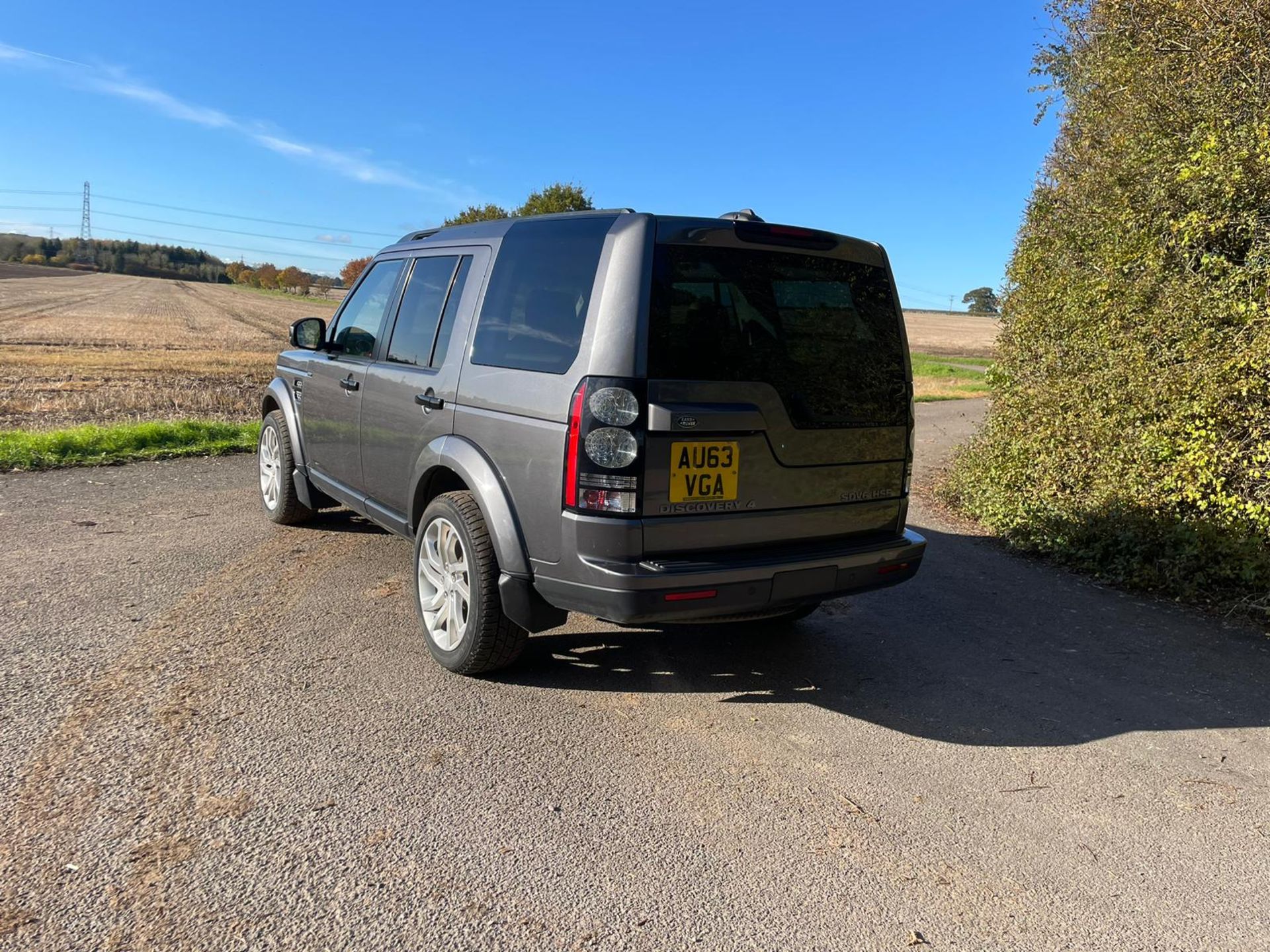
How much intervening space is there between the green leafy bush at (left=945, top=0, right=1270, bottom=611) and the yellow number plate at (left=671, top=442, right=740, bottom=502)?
372cm

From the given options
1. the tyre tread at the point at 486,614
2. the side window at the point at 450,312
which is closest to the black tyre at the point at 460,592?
the tyre tread at the point at 486,614

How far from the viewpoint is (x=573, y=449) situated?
3176 mm

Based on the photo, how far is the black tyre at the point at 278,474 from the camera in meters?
6.00

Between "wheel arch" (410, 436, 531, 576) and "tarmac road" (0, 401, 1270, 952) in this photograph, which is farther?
"wheel arch" (410, 436, 531, 576)

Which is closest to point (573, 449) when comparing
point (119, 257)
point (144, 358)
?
point (144, 358)

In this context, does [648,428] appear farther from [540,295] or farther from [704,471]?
[540,295]

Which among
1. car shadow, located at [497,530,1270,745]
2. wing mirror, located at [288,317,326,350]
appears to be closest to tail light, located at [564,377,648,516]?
car shadow, located at [497,530,1270,745]

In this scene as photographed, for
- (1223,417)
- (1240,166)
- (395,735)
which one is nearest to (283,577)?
(395,735)

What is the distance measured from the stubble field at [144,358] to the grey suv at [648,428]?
5.71 metres

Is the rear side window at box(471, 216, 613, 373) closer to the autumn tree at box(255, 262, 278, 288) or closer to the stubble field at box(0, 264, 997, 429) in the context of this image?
the stubble field at box(0, 264, 997, 429)

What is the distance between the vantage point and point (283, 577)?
511 centimetres

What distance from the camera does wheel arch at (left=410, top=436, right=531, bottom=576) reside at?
347 centimetres

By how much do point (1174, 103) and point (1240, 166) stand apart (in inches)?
40.4

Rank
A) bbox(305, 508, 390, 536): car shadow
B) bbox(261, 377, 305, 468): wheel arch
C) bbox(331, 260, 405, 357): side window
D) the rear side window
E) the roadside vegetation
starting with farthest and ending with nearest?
the roadside vegetation
bbox(305, 508, 390, 536): car shadow
bbox(261, 377, 305, 468): wheel arch
bbox(331, 260, 405, 357): side window
the rear side window
